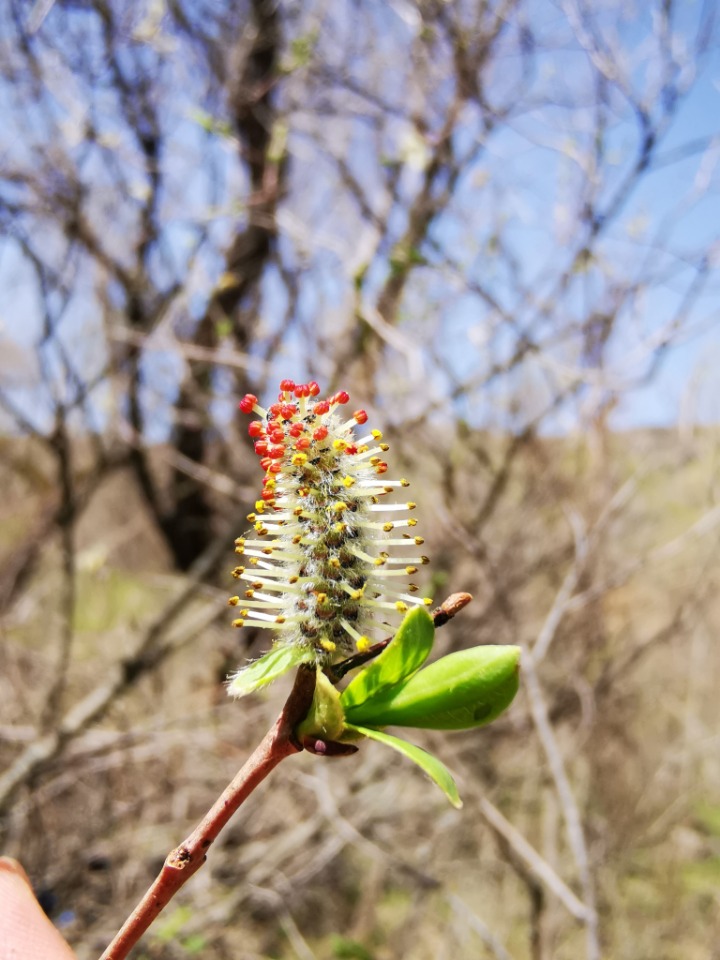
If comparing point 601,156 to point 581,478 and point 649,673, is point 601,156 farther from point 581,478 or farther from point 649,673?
point 649,673

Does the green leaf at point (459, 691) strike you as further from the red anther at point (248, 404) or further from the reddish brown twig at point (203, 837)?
the red anther at point (248, 404)

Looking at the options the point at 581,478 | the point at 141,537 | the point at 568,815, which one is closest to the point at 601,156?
the point at 581,478

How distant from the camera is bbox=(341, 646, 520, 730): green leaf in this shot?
0.53 m

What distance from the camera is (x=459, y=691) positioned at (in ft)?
1.74

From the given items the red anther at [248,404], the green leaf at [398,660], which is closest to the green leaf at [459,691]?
the green leaf at [398,660]

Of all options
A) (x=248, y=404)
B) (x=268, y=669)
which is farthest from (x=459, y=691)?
(x=248, y=404)

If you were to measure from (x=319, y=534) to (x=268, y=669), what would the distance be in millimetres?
118

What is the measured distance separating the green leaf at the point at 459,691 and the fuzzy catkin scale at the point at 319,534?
0.06m

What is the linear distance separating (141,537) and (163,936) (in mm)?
3964

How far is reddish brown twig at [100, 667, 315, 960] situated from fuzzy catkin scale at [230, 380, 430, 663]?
2.6 inches

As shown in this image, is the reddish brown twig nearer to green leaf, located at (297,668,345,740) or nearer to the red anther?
green leaf, located at (297,668,345,740)

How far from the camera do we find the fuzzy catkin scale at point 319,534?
614 mm

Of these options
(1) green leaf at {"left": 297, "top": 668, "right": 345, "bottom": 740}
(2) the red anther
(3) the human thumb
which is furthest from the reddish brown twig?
(2) the red anther

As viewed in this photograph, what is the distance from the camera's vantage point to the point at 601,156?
2549 mm
